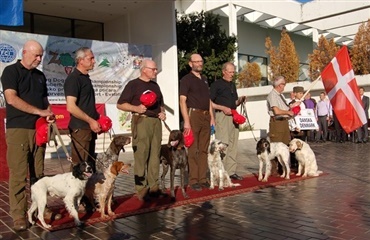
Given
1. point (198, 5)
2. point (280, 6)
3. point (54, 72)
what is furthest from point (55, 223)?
point (280, 6)

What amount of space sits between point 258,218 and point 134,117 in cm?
229

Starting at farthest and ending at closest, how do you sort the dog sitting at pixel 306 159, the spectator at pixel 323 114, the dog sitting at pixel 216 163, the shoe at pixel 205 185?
1. the spectator at pixel 323 114
2. the dog sitting at pixel 306 159
3. the shoe at pixel 205 185
4. the dog sitting at pixel 216 163

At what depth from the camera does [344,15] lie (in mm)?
29234

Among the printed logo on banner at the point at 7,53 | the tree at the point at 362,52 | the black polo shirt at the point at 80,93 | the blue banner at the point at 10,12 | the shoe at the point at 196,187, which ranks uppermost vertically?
the tree at the point at 362,52

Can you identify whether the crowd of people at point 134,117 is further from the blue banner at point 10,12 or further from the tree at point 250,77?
the tree at point 250,77

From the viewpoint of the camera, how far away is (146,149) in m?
6.07

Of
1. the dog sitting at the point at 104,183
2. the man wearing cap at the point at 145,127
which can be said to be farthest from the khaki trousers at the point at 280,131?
the dog sitting at the point at 104,183

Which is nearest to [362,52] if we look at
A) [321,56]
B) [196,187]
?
[321,56]

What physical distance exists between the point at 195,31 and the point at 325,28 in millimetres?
14559

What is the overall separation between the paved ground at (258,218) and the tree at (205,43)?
480 inches

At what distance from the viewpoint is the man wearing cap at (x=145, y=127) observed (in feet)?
19.7

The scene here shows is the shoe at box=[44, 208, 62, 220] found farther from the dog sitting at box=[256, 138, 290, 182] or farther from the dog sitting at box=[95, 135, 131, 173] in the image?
the dog sitting at box=[256, 138, 290, 182]

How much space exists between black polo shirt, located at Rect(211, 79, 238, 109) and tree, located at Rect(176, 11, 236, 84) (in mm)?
11335

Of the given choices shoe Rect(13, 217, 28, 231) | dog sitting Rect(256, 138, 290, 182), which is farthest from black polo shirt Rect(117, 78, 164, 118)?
dog sitting Rect(256, 138, 290, 182)
